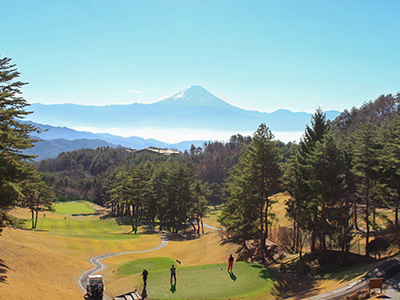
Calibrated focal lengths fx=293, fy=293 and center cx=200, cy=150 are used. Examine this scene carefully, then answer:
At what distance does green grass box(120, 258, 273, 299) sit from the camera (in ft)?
78.4

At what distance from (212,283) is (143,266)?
1134cm

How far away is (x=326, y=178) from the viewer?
31266mm

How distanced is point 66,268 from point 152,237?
103ft

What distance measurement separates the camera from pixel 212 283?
26.2 meters

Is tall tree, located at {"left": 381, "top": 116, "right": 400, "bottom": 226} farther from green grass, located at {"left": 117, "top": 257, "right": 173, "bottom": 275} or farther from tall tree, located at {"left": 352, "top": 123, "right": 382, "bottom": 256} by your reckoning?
green grass, located at {"left": 117, "top": 257, "right": 173, "bottom": 275}

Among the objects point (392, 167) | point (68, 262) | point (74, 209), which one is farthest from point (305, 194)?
point (74, 209)

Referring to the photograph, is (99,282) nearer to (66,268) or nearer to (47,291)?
(47,291)

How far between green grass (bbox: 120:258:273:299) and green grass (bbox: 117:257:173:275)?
4.14 metres

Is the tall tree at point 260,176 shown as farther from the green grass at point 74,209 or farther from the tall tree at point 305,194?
the green grass at point 74,209

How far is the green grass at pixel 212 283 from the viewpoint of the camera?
23.9 metres

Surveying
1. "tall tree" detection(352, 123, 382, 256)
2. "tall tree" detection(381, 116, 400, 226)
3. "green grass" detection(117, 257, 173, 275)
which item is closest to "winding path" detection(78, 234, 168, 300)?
"green grass" detection(117, 257, 173, 275)

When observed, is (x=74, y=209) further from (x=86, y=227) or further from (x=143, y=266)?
(x=143, y=266)

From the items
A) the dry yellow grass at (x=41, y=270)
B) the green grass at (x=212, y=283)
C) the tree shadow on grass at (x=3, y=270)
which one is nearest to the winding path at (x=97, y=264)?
the dry yellow grass at (x=41, y=270)

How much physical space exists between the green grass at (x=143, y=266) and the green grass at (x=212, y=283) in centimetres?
414
